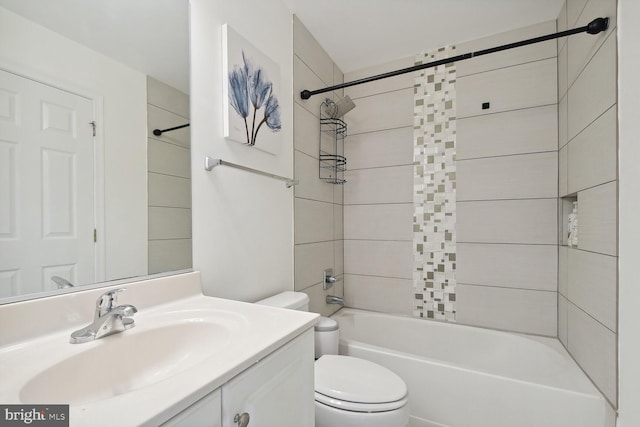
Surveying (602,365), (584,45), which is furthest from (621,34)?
(602,365)

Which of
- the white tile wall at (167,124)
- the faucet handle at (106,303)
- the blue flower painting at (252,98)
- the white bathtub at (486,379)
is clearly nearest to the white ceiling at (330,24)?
the white tile wall at (167,124)

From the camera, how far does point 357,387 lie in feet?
4.10

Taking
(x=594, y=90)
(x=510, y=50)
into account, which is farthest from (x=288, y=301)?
(x=510, y=50)

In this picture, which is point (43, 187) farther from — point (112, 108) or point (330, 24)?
point (330, 24)

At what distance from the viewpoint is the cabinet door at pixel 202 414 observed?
1.57 ft

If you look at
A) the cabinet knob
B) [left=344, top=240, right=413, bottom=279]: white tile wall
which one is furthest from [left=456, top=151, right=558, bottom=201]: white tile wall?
the cabinet knob

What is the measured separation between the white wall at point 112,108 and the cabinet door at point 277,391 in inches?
22.1

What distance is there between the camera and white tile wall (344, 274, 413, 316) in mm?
2240

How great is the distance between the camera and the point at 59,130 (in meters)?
0.77

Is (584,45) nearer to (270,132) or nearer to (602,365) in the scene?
(602,365)

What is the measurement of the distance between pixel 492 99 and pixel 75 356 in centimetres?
243

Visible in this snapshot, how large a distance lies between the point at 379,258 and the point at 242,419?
1.83 meters

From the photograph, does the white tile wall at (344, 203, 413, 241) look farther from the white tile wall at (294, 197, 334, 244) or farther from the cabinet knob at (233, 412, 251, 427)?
the cabinet knob at (233, 412, 251, 427)

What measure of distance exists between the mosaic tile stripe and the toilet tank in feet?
3.46
